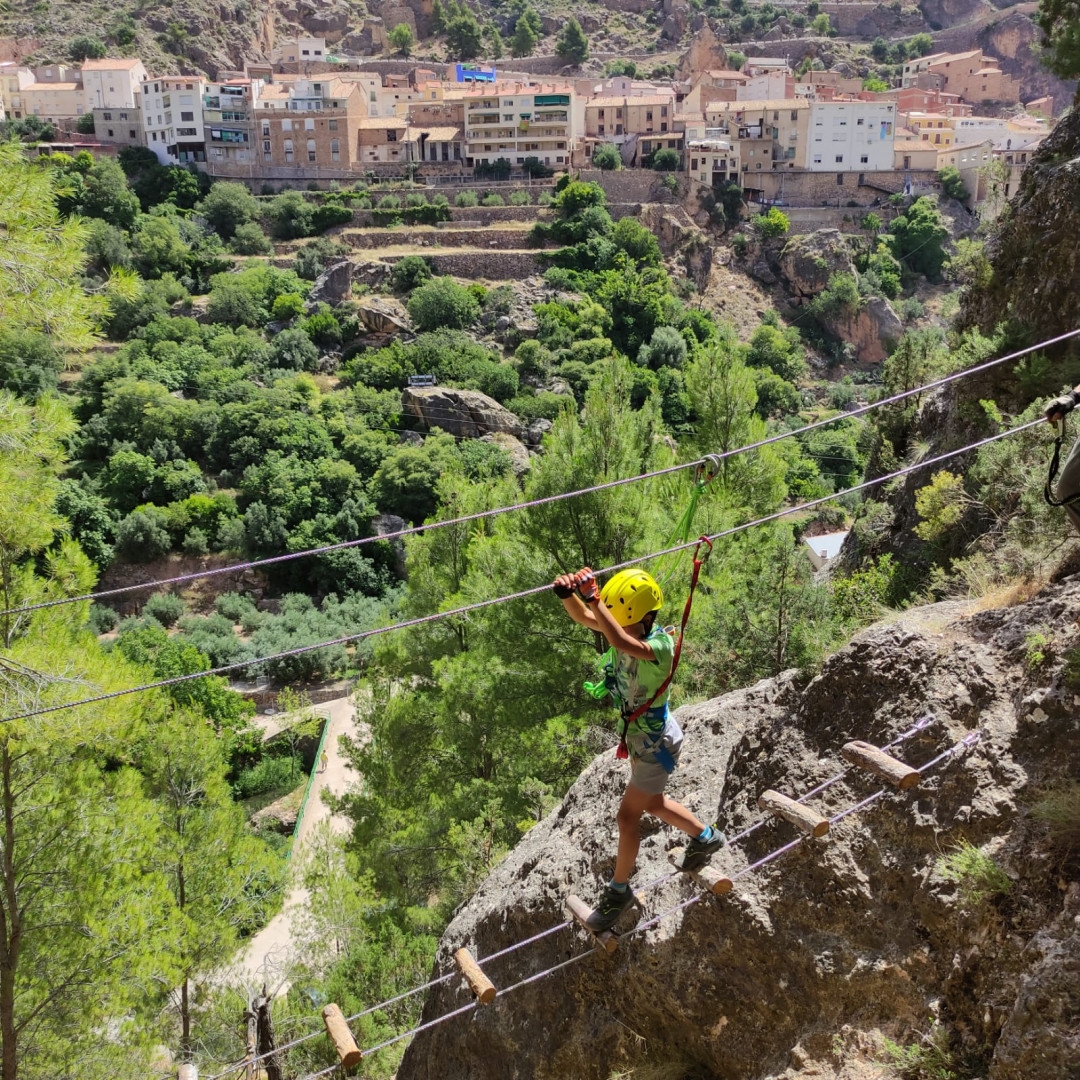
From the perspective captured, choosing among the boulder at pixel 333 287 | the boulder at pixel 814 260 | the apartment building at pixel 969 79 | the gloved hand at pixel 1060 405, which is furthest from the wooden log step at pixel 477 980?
the apartment building at pixel 969 79

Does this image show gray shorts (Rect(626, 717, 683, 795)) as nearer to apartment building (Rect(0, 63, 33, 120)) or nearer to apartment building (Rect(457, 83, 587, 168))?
apartment building (Rect(457, 83, 587, 168))

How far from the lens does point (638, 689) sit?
3785mm

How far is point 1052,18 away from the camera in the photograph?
12148mm

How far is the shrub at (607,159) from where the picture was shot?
51438mm

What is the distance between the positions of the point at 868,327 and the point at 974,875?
45.9 metres

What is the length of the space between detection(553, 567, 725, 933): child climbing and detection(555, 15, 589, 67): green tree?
278 ft

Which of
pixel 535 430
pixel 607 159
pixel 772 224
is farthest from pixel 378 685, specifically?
pixel 607 159

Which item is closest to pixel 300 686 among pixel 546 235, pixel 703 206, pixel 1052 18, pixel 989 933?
pixel 1052 18

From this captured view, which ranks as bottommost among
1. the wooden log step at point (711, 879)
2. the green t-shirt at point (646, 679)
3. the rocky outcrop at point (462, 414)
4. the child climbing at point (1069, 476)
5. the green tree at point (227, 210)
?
the rocky outcrop at point (462, 414)

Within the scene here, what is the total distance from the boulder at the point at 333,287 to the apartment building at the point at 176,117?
1712cm

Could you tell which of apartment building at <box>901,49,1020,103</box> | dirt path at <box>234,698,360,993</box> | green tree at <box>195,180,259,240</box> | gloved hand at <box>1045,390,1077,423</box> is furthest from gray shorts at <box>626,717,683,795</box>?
apartment building at <box>901,49,1020,103</box>

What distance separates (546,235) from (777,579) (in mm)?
41714

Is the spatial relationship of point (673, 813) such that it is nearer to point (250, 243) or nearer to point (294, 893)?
point (294, 893)

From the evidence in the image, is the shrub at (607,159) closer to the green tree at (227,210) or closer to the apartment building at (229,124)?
the green tree at (227,210)
